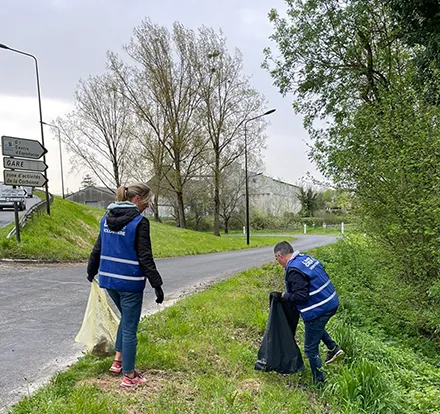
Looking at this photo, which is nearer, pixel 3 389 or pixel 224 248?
pixel 3 389

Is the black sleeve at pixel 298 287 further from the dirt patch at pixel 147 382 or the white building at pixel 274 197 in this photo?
the white building at pixel 274 197

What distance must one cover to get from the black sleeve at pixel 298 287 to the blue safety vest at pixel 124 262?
4.98ft

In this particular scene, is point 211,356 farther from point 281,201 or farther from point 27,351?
point 281,201

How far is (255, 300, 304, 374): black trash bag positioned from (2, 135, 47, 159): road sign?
35.0 feet

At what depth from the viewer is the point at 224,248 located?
25.7m

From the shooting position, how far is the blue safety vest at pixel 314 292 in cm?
411

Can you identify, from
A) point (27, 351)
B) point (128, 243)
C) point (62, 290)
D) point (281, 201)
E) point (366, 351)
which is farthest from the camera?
point (281, 201)

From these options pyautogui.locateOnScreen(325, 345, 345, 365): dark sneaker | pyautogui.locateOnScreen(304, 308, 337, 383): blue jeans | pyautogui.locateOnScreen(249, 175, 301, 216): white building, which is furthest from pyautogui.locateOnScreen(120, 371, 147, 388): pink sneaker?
pyautogui.locateOnScreen(249, 175, 301, 216): white building

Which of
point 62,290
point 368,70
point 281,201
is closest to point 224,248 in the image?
point 368,70

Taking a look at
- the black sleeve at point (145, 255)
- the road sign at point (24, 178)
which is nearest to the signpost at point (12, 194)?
the road sign at point (24, 178)

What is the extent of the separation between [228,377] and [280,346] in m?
0.65

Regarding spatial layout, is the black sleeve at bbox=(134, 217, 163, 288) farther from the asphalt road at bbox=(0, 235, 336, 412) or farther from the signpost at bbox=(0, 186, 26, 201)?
the signpost at bbox=(0, 186, 26, 201)

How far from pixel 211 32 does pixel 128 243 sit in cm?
3117

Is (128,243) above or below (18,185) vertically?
below
